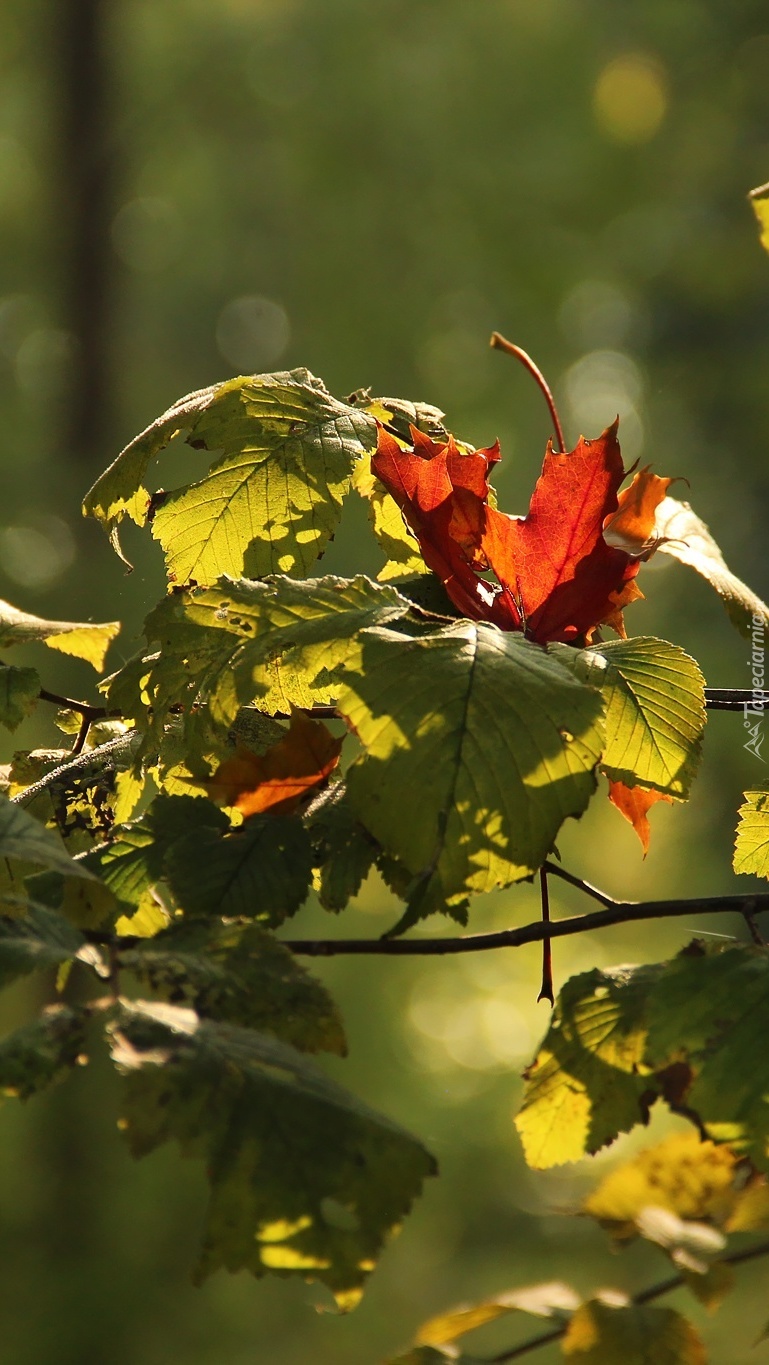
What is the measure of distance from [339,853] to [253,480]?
18 cm

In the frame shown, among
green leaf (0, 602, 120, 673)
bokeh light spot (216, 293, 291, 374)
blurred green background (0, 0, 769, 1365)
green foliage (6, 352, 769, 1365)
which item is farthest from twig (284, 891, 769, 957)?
bokeh light spot (216, 293, 291, 374)

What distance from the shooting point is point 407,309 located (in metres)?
4.55

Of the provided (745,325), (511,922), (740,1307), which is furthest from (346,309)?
(740,1307)

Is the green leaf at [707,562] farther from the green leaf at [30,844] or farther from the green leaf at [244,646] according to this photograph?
the green leaf at [30,844]

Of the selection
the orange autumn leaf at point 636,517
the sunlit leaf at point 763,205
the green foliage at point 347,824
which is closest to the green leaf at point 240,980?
the green foliage at point 347,824

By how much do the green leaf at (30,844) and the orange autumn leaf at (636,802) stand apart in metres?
0.23

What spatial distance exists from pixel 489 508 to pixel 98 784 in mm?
219

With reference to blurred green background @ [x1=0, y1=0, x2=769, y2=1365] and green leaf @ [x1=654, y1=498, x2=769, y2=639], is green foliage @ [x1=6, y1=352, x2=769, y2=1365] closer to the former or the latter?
green leaf @ [x1=654, y1=498, x2=769, y2=639]

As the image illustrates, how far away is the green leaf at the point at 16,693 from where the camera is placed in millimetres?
Result: 507

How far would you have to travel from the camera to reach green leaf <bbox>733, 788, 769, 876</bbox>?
19.7 inches

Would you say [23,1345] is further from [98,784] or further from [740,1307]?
[98,784]

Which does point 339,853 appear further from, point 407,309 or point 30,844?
point 407,309

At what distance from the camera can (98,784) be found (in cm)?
52

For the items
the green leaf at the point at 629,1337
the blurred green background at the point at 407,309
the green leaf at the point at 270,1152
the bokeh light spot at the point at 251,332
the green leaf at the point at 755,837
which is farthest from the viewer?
the bokeh light spot at the point at 251,332
